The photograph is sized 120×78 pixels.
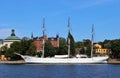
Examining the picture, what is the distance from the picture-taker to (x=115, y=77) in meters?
95.6

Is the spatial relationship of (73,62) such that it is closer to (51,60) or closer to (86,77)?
(51,60)

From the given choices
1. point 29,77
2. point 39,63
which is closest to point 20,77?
point 29,77

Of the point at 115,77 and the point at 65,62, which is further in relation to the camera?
the point at 65,62

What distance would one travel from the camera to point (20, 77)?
94688mm

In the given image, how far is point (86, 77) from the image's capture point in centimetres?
9612

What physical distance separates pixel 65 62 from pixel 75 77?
103 meters

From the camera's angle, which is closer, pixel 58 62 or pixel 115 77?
pixel 115 77

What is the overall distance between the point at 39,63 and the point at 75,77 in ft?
339

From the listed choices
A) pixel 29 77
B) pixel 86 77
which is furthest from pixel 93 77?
pixel 29 77

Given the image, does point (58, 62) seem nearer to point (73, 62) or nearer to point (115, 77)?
point (73, 62)

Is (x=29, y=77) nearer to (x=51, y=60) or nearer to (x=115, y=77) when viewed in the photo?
(x=115, y=77)

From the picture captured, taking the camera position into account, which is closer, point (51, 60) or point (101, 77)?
point (101, 77)

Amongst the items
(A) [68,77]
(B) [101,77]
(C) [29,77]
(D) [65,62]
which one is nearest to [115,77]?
(B) [101,77]

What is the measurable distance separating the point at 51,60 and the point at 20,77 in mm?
105287
